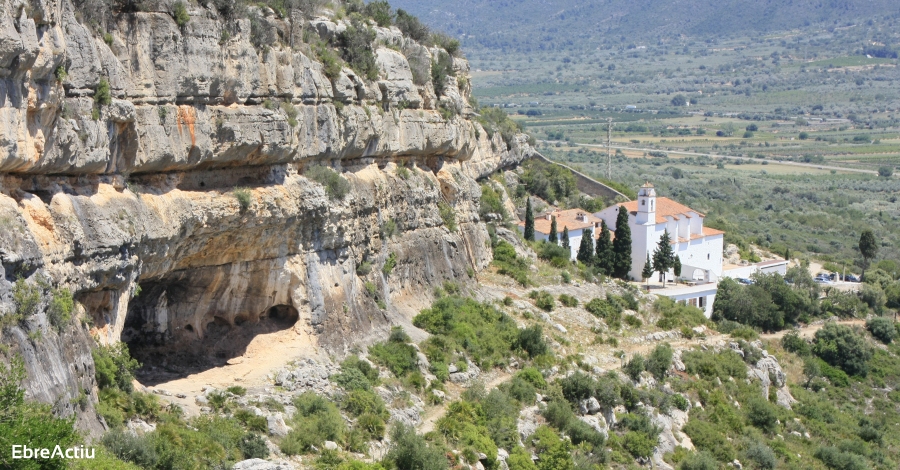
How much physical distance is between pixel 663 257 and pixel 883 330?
40.5ft

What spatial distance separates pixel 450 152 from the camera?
43000 millimetres

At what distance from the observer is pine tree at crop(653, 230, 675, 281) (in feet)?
187

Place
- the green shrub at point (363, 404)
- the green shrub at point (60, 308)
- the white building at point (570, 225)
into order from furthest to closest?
1. the white building at point (570, 225)
2. the green shrub at point (363, 404)
3. the green shrub at point (60, 308)

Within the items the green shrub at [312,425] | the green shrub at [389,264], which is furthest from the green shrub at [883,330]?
the green shrub at [312,425]

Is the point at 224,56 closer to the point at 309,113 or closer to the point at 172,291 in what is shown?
the point at 309,113

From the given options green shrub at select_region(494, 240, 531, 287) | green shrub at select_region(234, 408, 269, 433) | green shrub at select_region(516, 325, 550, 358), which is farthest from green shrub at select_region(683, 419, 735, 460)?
green shrub at select_region(234, 408, 269, 433)

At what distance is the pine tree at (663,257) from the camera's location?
5694 cm

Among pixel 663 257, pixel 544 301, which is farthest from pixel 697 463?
pixel 663 257

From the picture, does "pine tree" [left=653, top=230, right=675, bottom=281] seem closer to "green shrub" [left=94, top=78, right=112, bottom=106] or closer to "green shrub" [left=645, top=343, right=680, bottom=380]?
"green shrub" [left=645, top=343, right=680, bottom=380]

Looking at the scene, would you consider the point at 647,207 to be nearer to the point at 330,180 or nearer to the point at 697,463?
the point at 697,463

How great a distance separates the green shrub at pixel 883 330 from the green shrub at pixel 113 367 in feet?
147

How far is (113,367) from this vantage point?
2344 cm

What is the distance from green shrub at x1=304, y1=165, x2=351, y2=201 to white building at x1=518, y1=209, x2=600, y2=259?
23029mm

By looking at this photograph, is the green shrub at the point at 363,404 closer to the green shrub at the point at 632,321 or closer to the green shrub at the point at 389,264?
the green shrub at the point at 389,264
